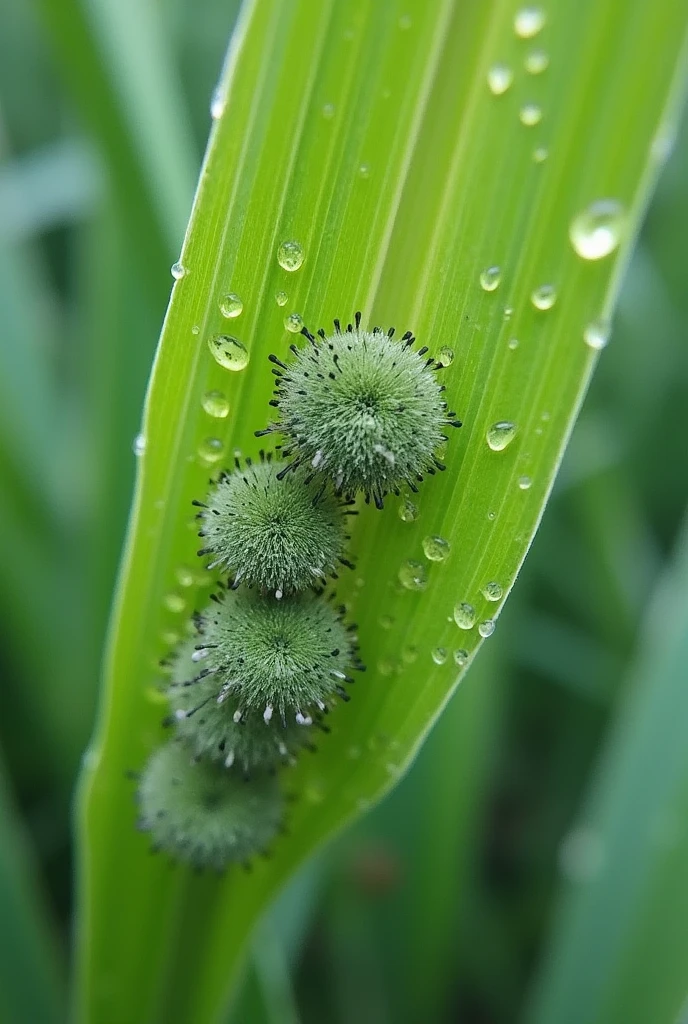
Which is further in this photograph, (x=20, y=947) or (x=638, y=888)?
(x=20, y=947)

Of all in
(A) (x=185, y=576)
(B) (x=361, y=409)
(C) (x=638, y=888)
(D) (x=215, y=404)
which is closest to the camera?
(B) (x=361, y=409)

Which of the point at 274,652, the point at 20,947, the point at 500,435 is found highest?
the point at 500,435

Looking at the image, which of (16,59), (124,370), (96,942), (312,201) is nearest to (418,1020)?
(96,942)

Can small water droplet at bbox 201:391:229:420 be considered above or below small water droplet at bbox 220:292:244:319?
below

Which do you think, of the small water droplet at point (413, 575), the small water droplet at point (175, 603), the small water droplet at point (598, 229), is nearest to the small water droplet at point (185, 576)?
the small water droplet at point (175, 603)

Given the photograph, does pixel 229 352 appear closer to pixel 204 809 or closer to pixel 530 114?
pixel 530 114

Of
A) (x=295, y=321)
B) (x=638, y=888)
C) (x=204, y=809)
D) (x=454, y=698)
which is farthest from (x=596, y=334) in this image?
(x=638, y=888)

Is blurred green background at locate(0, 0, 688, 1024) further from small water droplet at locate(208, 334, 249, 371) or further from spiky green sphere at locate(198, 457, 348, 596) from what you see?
spiky green sphere at locate(198, 457, 348, 596)

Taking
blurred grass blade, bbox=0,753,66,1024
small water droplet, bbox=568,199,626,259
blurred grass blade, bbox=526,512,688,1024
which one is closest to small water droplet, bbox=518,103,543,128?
small water droplet, bbox=568,199,626,259
